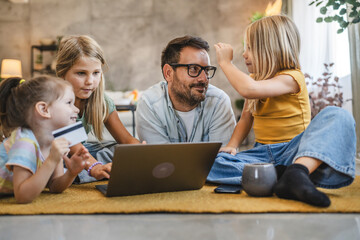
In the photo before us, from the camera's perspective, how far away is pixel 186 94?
1.93 metres

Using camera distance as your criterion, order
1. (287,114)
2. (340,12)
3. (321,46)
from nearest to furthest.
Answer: (287,114) < (340,12) < (321,46)

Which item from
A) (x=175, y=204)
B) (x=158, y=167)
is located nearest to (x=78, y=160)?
(x=158, y=167)

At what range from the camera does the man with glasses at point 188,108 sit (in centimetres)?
193

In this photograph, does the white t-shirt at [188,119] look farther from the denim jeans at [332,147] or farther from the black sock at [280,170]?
the denim jeans at [332,147]

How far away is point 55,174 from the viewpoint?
1398 mm

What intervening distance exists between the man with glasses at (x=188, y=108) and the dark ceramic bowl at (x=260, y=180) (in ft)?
2.41

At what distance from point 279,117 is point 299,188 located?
1.84ft

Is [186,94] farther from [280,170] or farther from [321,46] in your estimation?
[321,46]

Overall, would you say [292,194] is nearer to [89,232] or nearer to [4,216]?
[89,232]

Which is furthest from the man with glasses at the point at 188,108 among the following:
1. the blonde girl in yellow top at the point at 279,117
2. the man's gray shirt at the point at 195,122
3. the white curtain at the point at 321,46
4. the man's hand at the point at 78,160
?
the white curtain at the point at 321,46

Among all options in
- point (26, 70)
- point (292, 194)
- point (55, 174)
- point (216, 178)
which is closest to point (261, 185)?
point (292, 194)

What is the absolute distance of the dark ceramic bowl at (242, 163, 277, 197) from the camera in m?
1.20

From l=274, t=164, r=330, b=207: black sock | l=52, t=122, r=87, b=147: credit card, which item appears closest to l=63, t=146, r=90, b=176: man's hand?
l=52, t=122, r=87, b=147: credit card

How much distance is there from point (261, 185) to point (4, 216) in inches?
31.1
